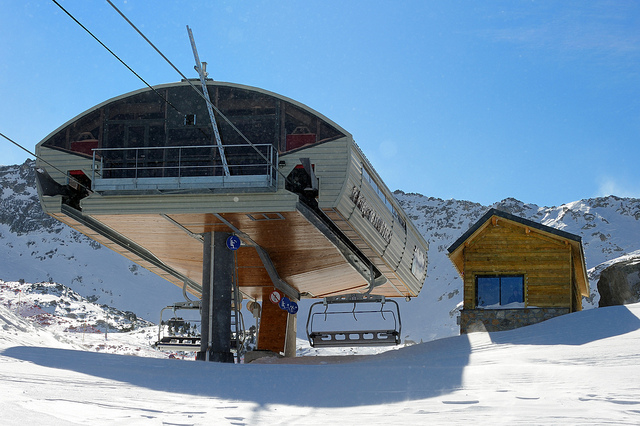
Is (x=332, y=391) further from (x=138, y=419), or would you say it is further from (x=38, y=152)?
(x=38, y=152)

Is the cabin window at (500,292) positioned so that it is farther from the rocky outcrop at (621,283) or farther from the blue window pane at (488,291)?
the rocky outcrop at (621,283)

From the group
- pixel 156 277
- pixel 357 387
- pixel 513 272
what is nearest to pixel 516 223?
pixel 513 272

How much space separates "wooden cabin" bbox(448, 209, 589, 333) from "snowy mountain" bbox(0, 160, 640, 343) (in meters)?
50.4

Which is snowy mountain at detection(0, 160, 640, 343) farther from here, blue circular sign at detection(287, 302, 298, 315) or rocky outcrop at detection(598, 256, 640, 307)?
blue circular sign at detection(287, 302, 298, 315)

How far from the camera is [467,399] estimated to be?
30.3 feet

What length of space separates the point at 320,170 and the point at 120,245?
8340 mm

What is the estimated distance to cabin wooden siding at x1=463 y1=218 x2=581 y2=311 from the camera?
22.0 meters

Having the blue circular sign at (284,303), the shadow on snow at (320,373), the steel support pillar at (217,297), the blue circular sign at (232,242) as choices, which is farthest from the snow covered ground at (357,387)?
the blue circular sign at (284,303)

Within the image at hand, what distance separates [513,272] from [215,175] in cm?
915

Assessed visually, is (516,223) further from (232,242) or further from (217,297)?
(217,297)

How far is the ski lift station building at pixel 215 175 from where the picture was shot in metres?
18.1

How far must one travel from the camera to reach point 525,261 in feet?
73.3

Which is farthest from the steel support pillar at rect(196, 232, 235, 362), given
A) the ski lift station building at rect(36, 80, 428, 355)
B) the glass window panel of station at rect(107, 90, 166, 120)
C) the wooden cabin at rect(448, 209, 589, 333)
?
the wooden cabin at rect(448, 209, 589, 333)

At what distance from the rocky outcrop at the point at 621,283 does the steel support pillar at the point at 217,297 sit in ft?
44.3
